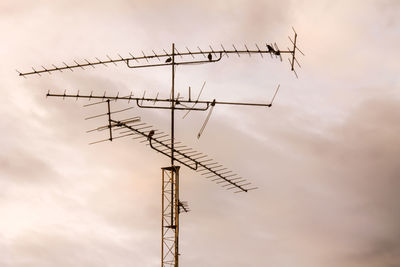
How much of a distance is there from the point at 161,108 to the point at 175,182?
102 inches

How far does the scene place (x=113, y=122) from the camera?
100 ft

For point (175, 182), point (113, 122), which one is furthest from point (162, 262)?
point (113, 122)

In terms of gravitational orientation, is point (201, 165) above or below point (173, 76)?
below

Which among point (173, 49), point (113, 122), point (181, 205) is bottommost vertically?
point (181, 205)

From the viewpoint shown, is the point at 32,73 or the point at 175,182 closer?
the point at 175,182

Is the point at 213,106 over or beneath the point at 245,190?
over

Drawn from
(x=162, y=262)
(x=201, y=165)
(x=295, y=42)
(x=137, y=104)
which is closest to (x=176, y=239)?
(x=162, y=262)

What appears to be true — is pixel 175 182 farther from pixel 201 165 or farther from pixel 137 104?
pixel 137 104

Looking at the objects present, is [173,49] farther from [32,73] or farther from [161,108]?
[32,73]

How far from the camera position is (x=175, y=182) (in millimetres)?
30484

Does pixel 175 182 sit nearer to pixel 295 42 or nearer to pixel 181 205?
pixel 181 205

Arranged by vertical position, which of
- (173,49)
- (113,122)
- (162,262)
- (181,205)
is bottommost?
(162,262)

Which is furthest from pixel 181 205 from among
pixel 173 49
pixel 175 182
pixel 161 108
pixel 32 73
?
pixel 32 73

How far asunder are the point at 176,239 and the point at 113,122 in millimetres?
4605
